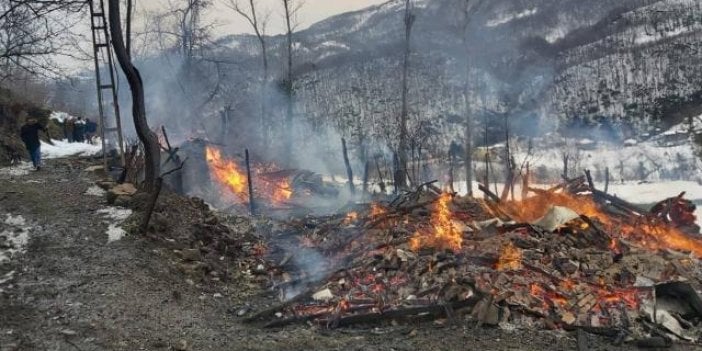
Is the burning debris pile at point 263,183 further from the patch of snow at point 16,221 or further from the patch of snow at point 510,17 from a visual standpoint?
the patch of snow at point 510,17

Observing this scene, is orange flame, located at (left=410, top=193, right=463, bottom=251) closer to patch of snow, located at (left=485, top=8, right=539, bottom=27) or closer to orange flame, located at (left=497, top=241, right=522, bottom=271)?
orange flame, located at (left=497, top=241, right=522, bottom=271)

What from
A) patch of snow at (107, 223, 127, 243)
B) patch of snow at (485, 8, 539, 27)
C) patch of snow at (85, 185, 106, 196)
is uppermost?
patch of snow at (485, 8, 539, 27)

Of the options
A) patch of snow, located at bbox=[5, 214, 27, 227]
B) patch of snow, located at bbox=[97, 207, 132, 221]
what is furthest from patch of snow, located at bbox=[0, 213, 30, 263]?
patch of snow, located at bbox=[97, 207, 132, 221]

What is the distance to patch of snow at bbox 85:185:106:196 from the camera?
11.4m

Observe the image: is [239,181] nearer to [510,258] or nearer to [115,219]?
[115,219]

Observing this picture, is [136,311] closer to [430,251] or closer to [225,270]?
[225,270]

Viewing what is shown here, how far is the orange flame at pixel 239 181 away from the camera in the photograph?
19.4 m

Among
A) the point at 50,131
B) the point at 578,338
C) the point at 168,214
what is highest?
the point at 50,131

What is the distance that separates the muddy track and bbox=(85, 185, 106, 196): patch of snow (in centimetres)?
237

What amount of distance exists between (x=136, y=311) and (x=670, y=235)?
35.1ft

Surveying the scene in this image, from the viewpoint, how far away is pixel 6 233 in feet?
28.4

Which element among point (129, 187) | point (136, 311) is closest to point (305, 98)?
point (129, 187)

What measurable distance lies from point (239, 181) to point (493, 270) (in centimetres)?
1364

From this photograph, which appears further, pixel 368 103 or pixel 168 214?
pixel 368 103
